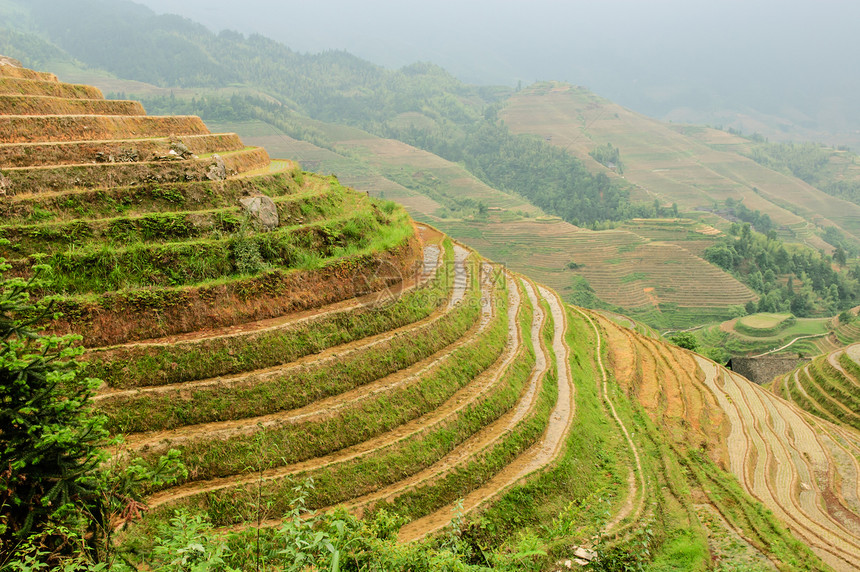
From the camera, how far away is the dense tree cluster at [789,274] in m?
78.6

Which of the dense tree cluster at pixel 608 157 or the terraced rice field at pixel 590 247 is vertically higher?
the dense tree cluster at pixel 608 157

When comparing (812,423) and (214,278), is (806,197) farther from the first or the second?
(214,278)

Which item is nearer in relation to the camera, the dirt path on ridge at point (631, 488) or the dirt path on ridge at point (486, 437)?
the dirt path on ridge at point (486, 437)

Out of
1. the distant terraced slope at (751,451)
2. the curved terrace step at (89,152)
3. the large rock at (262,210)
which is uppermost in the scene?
the curved terrace step at (89,152)

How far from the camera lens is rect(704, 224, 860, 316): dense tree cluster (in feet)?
258

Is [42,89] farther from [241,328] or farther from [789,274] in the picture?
[789,274]

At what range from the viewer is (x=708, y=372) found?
35.0 meters

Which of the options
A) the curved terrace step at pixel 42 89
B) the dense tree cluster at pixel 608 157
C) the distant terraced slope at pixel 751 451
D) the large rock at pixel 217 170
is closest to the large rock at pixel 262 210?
the large rock at pixel 217 170

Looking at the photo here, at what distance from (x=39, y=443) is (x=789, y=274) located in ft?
329

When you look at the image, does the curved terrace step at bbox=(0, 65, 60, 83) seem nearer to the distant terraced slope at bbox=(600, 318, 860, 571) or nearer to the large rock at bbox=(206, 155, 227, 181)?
the large rock at bbox=(206, 155, 227, 181)

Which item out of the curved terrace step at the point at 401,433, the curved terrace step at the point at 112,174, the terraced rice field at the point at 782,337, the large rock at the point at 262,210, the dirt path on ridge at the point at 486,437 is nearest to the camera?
the curved terrace step at the point at 401,433

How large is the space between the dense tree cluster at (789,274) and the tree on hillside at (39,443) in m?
86.3

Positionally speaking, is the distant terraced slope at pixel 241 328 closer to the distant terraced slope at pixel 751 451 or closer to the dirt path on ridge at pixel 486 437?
the dirt path on ridge at pixel 486 437

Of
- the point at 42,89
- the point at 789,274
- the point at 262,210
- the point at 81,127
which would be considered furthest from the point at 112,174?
the point at 789,274
